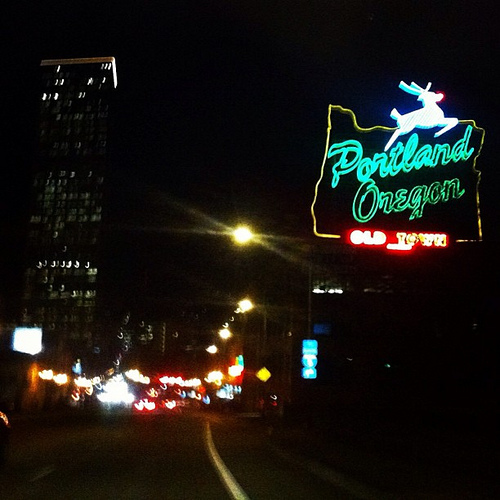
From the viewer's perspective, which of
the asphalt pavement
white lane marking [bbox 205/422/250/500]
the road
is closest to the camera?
white lane marking [bbox 205/422/250/500]

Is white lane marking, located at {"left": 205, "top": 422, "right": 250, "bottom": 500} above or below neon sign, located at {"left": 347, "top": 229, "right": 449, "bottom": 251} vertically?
below

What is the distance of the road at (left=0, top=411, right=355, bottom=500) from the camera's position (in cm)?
1326

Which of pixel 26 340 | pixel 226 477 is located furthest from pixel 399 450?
pixel 26 340

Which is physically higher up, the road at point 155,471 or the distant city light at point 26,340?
the distant city light at point 26,340

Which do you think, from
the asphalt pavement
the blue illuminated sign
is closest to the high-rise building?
the blue illuminated sign

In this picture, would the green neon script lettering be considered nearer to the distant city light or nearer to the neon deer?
the neon deer

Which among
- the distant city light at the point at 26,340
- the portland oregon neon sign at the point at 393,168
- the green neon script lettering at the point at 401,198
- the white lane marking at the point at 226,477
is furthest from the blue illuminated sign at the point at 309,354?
the distant city light at the point at 26,340

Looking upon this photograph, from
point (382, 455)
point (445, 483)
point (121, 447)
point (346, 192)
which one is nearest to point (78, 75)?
point (346, 192)

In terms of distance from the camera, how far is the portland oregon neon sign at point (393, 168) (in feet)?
109

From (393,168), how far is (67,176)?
94.7 ft

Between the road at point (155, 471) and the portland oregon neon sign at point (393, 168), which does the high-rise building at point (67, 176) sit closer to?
the portland oregon neon sign at point (393, 168)

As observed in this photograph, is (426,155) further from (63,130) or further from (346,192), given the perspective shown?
(63,130)

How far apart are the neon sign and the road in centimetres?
993

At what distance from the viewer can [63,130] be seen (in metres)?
51.6
